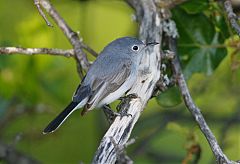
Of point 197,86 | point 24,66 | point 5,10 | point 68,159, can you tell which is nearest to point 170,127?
point 197,86

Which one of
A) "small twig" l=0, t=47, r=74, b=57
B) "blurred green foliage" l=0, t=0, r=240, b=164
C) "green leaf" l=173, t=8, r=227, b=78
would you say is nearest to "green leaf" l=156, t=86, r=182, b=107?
"blurred green foliage" l=0, t=0, r=240, b=164

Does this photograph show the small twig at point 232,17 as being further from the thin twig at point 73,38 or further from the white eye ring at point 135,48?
the thin twig at point 73,38

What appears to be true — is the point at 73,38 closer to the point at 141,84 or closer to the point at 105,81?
the point at 105,81

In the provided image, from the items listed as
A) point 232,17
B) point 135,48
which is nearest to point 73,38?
point 135,48

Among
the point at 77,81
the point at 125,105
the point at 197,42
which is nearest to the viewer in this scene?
the point at 125,105

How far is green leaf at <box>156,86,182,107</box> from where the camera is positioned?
342cm

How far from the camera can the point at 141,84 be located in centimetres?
311

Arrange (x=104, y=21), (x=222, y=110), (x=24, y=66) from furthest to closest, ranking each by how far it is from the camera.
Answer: (x=104, y=21) → (x=222, y=110) → (x=24, y=66)

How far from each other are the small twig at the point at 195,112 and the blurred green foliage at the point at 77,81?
8.3 inches

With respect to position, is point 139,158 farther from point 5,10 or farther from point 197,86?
point 5,10

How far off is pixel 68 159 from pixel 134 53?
4.82 ft

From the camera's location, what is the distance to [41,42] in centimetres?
415

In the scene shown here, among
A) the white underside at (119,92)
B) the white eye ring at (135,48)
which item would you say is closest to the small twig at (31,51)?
the white underside at (119,92)

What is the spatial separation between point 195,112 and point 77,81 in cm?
217
